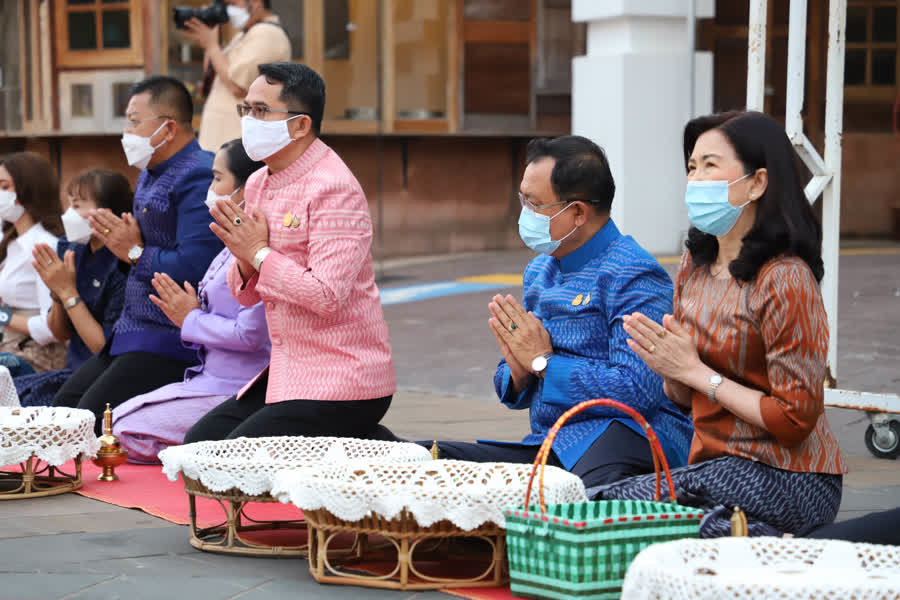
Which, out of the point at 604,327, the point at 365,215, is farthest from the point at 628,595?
the point at 365,215

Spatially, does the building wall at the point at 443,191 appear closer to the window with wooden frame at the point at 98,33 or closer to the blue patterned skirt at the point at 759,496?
the window with wooden frame at the point at 98,33

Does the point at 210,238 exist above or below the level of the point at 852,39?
below

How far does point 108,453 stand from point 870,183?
33.4 ft

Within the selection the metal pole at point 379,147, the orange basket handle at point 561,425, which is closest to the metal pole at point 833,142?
the orange basket handle at point 561,425

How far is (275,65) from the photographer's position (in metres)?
5.02

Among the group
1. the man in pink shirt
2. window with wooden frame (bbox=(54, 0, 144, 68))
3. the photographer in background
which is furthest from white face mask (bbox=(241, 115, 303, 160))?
window with wooden frame (bbox=(54, 0, 144, 68))

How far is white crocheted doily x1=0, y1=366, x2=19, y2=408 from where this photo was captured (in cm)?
570

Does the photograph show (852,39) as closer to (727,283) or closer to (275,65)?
(275,65)

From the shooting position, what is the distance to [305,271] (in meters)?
4.71

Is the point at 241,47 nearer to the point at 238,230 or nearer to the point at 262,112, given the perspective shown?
the point at 262,112

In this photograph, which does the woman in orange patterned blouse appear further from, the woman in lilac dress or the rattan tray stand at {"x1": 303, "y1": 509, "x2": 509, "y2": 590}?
the woman in lilac dress

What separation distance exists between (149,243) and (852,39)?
31.2ft

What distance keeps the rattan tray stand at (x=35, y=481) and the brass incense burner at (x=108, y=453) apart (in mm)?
101

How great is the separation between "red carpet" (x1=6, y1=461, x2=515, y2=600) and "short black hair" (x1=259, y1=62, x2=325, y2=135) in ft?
4.37
